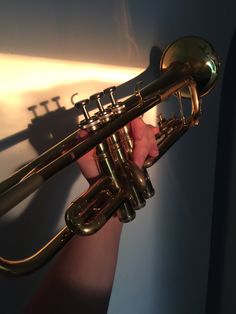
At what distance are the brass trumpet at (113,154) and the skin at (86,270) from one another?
27 millimetres

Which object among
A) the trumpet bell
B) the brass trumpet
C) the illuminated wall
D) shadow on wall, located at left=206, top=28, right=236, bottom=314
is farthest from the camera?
shadow on wall, located at left=206, top=28, right=236, bottom=314

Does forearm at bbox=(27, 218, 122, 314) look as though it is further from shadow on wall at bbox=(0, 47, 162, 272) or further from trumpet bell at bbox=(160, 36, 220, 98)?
trumpet bell at bbox=(160, 36, 220, 98)

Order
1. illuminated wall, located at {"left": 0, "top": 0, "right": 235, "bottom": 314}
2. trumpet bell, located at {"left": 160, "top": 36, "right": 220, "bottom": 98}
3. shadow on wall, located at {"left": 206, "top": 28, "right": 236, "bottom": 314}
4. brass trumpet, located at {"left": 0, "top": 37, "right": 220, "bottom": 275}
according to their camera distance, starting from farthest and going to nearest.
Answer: shadow on wall, located at {"left": 206, "top": 28, "right": 236, "bottom": 314}, trumpet bell, located at {"left": 160, "top": 36, "right": 220, "bottom": 98}, illuminated wall, located at {"left": 0, "top": 0, "right": 235, "bottom": 314}, brass trumpet, located at {"left": 0, "top": 37, "right": 220, "bottom": 275}

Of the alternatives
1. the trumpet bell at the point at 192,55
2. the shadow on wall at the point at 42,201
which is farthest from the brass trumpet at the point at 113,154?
the shadow on wall at the point at 42,201

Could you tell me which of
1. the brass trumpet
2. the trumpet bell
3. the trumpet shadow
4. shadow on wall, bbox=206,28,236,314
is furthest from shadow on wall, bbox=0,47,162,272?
shadow on wall, bbox=206,28,236,314

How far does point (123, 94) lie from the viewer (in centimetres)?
78

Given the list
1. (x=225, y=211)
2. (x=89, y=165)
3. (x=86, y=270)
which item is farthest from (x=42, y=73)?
(x=225, y=211)

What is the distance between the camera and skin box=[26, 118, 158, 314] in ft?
1.97

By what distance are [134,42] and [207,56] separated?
0.19m

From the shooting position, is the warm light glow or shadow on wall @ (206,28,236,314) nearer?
the warm light glow

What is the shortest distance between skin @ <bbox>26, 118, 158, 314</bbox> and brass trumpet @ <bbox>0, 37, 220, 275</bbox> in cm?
3

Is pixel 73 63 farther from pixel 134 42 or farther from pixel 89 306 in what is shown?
pixel 89 306

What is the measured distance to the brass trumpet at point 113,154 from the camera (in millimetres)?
452

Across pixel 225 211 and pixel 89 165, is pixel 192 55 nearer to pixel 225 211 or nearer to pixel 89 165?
pixel 89 165
